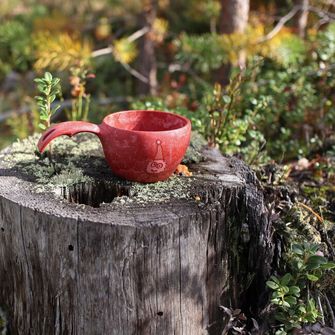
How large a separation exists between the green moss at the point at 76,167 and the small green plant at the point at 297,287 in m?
0.50

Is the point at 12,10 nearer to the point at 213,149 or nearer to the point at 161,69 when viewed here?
the point at 161,69

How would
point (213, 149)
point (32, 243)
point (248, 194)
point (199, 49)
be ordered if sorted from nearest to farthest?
point (32, 243) < point (248, 194) < point (213, 149) < point (199, 49)

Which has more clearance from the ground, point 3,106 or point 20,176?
point 20,176

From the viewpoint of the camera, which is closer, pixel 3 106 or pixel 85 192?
pixel 85 192

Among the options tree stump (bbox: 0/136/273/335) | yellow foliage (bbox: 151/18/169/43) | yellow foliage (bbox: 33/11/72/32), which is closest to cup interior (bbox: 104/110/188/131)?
tree stump (bbox: 0/136/273/335)

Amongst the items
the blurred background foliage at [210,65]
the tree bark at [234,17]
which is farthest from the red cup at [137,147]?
the tree bark at [234,17]

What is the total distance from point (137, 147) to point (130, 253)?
43 cm

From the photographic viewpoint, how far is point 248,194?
2.10 metres

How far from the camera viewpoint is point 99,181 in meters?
2.14

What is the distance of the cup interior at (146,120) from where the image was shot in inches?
90.3

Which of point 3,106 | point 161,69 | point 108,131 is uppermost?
→ point 108,131

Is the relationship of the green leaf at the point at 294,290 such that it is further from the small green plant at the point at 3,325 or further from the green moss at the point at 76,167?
the small green plant at the point at 3,325

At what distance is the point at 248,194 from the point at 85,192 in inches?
26.9

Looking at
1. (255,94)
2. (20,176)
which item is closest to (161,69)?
(255,94)
